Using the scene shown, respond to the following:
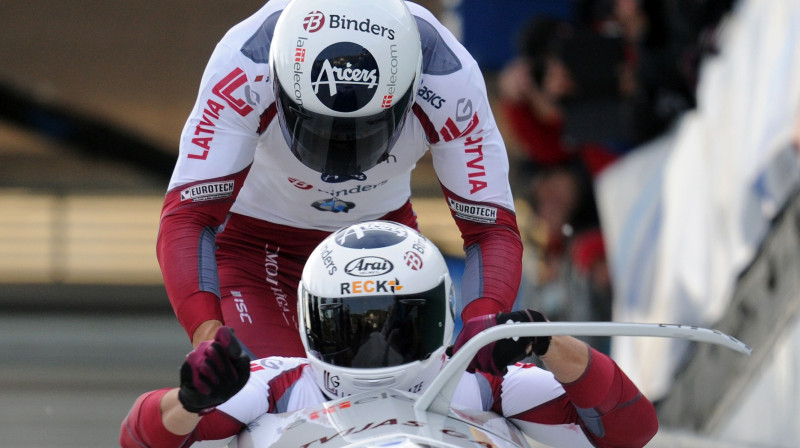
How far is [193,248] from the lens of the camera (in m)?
3.49

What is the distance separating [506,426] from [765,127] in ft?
8.66

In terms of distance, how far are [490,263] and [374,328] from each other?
0.77 metres

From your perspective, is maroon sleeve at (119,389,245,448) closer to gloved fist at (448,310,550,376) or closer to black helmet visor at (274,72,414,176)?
gloved fist at (448,310,550,376)

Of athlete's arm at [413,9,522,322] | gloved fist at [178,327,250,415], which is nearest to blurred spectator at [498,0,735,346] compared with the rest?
athlete's arm at [413,9,522,322]

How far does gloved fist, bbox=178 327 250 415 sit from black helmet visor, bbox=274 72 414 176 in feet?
2.26

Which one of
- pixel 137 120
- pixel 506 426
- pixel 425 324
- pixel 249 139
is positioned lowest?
pixel 137 120

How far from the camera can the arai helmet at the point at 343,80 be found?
3.33 metres

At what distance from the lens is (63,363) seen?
40.8 ft

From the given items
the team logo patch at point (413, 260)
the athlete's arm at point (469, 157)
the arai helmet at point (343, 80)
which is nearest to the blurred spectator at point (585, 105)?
the athlete's arm at point (469, 157)

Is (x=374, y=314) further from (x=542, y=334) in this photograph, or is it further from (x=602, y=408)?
(x=602, y=408)

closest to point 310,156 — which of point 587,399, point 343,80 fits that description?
point 343,80

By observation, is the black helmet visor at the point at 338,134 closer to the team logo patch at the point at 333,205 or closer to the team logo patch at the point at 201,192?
the team logo patch at the point at 201,192

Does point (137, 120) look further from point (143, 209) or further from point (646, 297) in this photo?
point (646, 297)

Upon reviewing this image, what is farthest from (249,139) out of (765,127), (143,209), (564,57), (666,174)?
(143,209)
